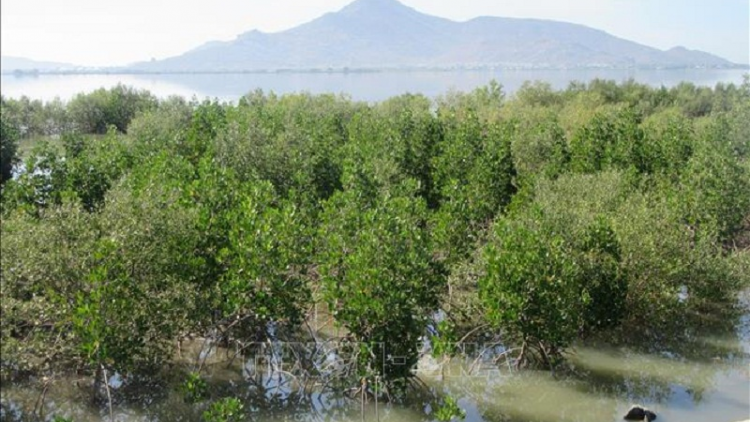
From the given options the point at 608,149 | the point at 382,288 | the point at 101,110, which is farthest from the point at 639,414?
the point at 101,110

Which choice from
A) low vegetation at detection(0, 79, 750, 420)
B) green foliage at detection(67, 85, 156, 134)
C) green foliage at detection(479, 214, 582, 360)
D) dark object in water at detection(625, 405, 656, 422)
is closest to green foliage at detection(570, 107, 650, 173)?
low vegetation at detection(0, 79, 750, 420)

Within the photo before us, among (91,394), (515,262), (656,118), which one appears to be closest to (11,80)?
(91,394)

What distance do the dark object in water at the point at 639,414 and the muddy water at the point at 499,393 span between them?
0.51m

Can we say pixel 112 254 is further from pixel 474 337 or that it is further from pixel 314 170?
pixel 314 170

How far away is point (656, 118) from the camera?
2479 inches

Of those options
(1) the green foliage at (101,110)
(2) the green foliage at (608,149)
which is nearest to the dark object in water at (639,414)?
(2) the green foliage at (608,149)

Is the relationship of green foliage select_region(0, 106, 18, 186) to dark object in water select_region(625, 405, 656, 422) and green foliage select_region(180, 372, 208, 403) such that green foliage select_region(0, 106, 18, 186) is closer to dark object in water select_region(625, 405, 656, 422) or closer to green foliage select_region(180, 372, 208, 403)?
green foliage select_region(180, 372, 208, 403)

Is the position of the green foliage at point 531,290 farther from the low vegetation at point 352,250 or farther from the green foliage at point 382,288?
the green foliage at point 382,288

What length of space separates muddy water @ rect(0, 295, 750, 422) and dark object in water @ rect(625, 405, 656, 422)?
0.51m

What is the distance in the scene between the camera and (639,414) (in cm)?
2033

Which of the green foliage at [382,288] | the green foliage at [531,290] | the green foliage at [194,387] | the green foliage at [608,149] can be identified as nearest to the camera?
the green foliage at [194,387]

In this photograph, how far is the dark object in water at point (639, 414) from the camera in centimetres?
2027

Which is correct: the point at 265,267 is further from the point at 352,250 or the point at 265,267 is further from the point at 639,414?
the point at 639,414

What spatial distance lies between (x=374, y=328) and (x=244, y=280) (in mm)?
3636
